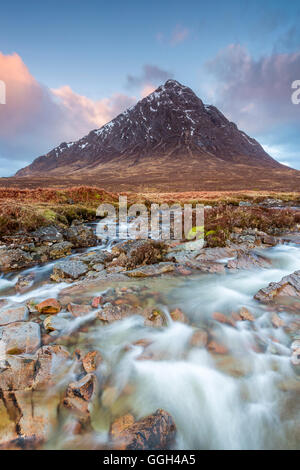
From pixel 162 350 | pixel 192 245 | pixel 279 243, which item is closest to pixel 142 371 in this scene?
pixel 162 350

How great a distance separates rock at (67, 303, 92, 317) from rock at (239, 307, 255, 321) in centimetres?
338

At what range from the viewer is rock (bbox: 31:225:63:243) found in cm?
979

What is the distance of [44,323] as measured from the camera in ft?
13.9

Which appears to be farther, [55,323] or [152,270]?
[152,270]

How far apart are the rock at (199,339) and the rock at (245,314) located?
3.40 ft

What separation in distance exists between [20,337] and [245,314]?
445cm

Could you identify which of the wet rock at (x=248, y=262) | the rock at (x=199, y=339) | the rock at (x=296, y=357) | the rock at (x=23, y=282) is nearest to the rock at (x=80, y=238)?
the rock at (x=23, y=282)

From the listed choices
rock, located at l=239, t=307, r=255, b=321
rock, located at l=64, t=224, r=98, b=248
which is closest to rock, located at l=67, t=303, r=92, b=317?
rock, located at l=239, t=307, r=255, b=321

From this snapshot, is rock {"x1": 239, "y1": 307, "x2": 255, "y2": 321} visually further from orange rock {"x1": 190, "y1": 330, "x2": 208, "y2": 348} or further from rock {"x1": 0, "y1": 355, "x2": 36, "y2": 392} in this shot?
rock {"x1": 0, "y1": 355, "x2": 36, "y2": 392}

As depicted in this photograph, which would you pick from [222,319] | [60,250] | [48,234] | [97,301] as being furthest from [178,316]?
[48,234]

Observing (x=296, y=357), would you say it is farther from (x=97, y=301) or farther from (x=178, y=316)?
(x=97, y=301)

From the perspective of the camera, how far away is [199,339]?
13.7ft

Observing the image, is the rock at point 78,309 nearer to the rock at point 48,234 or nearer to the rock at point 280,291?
the rock at point 280,291
